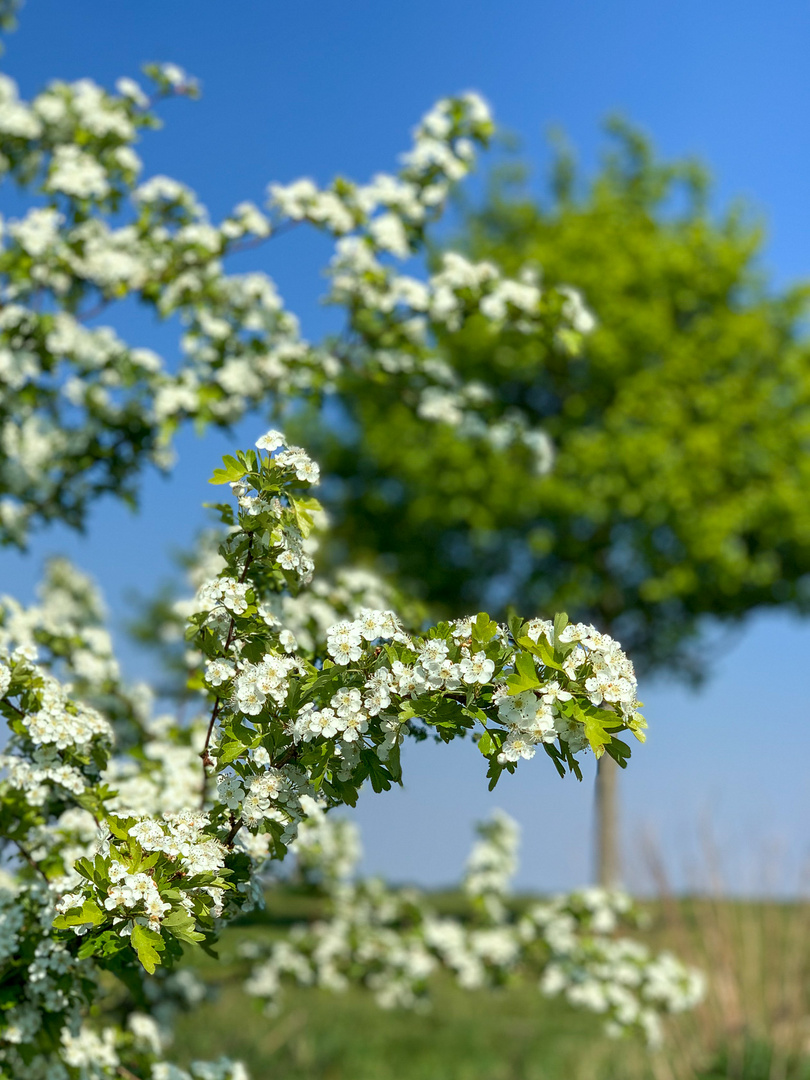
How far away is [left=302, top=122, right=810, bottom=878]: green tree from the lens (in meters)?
16.1

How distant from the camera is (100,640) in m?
5.62

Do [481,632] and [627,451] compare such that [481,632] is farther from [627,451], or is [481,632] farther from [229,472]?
[627,451]

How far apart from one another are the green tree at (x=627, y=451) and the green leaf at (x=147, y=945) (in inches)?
536

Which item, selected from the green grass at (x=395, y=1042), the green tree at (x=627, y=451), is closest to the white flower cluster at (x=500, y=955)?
the green grass at (x=395, y=1042)

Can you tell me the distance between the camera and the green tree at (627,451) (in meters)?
16.1

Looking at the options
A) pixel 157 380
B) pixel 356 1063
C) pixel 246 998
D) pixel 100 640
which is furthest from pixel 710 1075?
pixel 157 380

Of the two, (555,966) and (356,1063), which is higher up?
(555,966)

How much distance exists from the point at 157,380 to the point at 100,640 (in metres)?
1.67

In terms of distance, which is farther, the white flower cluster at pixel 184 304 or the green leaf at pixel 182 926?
the white flower cluster at pixel 184 304

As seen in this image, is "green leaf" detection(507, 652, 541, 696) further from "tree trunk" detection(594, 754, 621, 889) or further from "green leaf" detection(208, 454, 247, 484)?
"tree trunk" detection(594, 754, 621, 889)

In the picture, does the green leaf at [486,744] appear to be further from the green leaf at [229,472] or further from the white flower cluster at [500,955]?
the white flower cluster at [500,955]

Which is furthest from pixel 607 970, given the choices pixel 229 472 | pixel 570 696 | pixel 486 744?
pixel 229 472

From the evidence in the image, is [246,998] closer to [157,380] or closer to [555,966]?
[555,966]

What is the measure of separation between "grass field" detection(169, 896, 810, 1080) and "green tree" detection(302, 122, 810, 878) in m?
6.98
